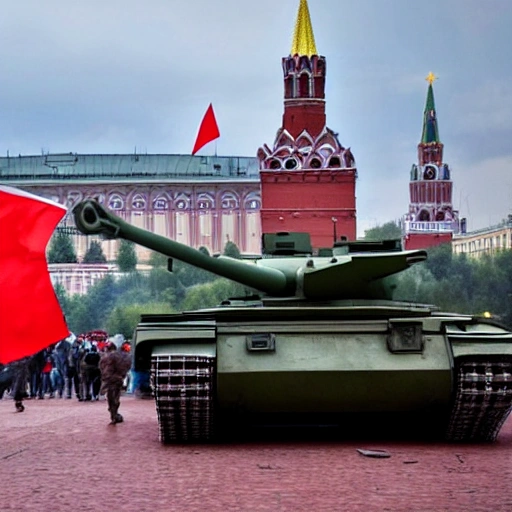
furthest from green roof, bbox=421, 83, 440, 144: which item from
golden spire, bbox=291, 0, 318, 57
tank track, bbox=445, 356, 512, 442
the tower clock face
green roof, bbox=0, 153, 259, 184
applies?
tank track, bbox=445, 356, 512, 442

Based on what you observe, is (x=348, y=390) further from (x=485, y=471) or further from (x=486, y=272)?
(x=486, y=272)

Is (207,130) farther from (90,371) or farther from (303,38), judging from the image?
(303,38)

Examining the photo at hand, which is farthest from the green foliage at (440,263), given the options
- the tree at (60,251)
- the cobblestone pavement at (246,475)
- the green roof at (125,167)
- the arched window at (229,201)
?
the green roof at (125,167)

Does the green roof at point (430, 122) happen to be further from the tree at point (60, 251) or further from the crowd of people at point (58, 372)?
the crowd of people at point (58, 372)

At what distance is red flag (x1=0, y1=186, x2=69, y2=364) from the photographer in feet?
36.8

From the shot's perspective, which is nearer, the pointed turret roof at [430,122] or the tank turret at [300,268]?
the tank turret at [300,268]

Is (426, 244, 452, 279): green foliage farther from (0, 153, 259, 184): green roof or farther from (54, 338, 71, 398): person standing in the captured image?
(0, 153, 259, 184): green roof

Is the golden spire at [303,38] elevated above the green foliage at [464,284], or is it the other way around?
the golden spire at [303,38]

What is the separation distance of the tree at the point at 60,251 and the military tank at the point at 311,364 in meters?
62.3

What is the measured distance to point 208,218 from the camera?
8631 cm

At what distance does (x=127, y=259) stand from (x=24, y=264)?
5525cm

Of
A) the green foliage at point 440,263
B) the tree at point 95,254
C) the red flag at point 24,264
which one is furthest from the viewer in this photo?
the tree at point 95,254

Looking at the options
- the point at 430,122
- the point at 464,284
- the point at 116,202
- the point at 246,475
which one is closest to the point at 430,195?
the point at 430,122

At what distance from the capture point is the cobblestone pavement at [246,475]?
27.9 ft
